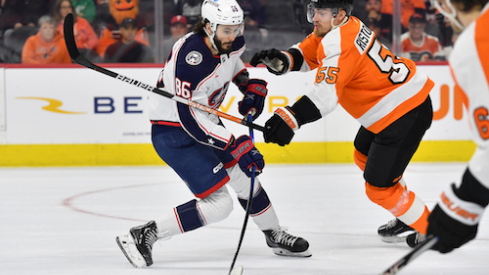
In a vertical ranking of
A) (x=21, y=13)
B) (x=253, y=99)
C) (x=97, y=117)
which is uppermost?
(x=253, y=99)

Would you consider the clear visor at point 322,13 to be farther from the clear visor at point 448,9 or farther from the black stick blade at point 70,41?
the clear visor at point 448,9

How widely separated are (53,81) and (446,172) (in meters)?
3.32

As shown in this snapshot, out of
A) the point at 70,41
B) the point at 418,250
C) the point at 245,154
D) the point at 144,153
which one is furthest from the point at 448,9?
the point at 144,153

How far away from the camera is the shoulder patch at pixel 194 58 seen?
283 centimetres

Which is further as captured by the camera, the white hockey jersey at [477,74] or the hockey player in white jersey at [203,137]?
the hockey player in white jersey at [203,137]

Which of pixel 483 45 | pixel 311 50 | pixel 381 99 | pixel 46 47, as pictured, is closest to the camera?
pixel 483 45

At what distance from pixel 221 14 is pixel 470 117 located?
4.78 feet

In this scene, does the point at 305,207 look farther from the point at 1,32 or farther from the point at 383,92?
the point at 1,32

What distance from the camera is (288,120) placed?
257 centimetres

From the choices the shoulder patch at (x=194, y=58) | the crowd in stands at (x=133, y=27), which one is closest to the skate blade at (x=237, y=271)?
the shoulder patch at (x=194, y=58)

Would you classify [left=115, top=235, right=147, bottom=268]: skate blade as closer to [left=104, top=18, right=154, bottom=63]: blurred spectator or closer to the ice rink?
the ice rink

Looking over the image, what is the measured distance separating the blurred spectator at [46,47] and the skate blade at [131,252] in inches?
148

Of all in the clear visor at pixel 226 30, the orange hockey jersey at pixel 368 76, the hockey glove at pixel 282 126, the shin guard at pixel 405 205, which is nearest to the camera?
the hockey glove at pixel 282 126

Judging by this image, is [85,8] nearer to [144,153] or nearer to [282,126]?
[144,153]
